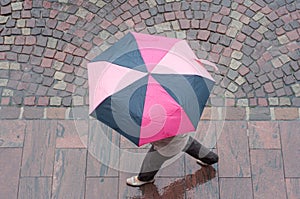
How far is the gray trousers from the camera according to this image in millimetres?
4539

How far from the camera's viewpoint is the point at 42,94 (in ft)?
18.1

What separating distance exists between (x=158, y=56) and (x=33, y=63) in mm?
2204

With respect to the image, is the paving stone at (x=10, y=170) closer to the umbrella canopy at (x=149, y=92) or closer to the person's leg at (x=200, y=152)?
the umbrella canopy at (x=149, y=92)

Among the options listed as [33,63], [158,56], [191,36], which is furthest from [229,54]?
[33,63]

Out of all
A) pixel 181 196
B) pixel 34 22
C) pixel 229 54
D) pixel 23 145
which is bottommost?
pixel 181 196

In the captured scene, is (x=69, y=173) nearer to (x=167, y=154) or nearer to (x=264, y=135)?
(x=167, y=154)

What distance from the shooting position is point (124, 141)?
5277mm

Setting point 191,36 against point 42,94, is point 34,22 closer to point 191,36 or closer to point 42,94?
point 42,94

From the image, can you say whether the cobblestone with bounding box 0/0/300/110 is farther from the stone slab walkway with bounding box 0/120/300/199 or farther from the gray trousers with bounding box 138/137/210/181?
the gray trousers with bounding box 138/137/210/181

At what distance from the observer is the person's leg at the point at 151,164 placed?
452 centimetres

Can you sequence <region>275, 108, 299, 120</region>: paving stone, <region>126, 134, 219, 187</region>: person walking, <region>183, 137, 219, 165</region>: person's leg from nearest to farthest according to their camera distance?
<region>126, 134, 219, 187</region>: person walking
<region>183, 137, 219, 165</region>: person's leg
<region>275, 108, 299, 120</region>: paving stone

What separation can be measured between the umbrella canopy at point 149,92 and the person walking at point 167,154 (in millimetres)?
338

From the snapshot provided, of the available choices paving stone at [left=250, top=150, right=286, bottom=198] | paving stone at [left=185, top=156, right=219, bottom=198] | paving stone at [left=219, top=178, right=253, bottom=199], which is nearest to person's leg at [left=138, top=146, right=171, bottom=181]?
paving stone at [left=185, top=156, right=219, bottom=198]

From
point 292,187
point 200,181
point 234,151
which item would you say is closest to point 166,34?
point 234,151
